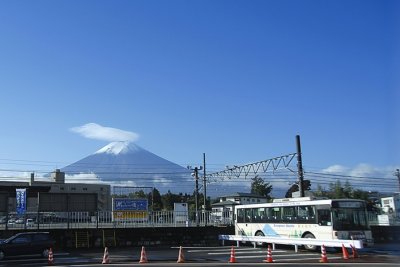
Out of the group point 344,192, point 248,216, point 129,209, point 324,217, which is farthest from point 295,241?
point 344,192

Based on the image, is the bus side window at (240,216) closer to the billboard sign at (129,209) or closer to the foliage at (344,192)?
the billboard sign at (129,209)

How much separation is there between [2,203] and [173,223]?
13.0 meters

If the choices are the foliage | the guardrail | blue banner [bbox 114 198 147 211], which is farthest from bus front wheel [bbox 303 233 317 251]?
the foliage

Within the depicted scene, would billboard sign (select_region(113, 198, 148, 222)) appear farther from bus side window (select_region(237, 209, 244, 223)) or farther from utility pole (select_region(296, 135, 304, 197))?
utility pole (select_region(296, 135, 304, 197))

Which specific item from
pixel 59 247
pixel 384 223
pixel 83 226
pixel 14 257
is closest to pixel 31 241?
pixel 14 257

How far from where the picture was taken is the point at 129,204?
37469mm

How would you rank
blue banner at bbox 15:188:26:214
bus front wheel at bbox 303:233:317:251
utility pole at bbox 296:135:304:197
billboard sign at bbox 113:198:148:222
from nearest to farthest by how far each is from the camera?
bus front wheel at bbox 303:233:317:251
blue banner at bbox 15:188:26:214
billboard sign at bbox 113:198:148:222
utility pole at bbox 296:135:304:197

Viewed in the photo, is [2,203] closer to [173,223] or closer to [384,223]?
[173,223]

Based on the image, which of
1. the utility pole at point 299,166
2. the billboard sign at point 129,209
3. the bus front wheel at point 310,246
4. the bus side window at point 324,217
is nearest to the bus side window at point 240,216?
the utility pole at point 299,166

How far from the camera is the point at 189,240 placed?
36438mm

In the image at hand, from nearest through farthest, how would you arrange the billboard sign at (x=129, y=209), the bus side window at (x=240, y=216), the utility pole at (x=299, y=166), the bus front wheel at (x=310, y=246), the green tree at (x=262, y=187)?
the bus front wheel at (x=310, y=246)
the bus side window at (x=240, y=216)
the billboard sign at (x=129, y=209)
the utility pole at (x=299, y=166)
the green tree at (x=262, y=187)

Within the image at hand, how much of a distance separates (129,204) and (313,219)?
1579 centimetres

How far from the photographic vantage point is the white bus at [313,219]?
2611 cm

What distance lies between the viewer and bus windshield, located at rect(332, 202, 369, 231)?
1027 inches
